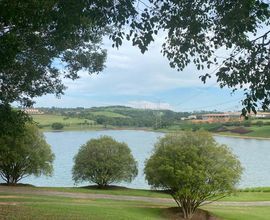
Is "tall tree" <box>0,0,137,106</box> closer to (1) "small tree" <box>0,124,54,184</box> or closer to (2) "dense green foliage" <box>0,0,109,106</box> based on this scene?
(2) "dense green foliage" <box>0,0,109,106</box>

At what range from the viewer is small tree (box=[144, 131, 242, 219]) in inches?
1080

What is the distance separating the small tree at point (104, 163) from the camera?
41.6 m

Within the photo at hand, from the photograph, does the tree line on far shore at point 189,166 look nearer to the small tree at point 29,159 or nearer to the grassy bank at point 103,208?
the small tree at point 29,159

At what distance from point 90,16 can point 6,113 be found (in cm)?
656

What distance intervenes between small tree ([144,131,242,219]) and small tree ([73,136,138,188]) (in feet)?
38.6

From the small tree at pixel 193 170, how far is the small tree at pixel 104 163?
1176 centimetres

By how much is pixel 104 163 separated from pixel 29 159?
23.5 ft

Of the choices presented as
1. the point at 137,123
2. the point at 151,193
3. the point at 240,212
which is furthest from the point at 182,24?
the point at 137,123

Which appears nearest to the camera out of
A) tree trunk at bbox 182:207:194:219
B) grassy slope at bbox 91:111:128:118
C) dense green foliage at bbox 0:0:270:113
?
dense green foliage at bbox 0:0:270:113

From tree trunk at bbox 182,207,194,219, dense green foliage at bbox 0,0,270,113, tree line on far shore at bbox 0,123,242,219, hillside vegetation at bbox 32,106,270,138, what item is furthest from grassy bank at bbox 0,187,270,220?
hillside vegetation at bbox 32,106,270,138

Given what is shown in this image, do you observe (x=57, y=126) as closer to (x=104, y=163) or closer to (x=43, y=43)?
(x=104, y=163)

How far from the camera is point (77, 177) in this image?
42.7 metres

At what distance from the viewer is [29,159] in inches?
1593

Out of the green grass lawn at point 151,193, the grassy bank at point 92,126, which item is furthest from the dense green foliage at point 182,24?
the grassy bank at point 92,126
